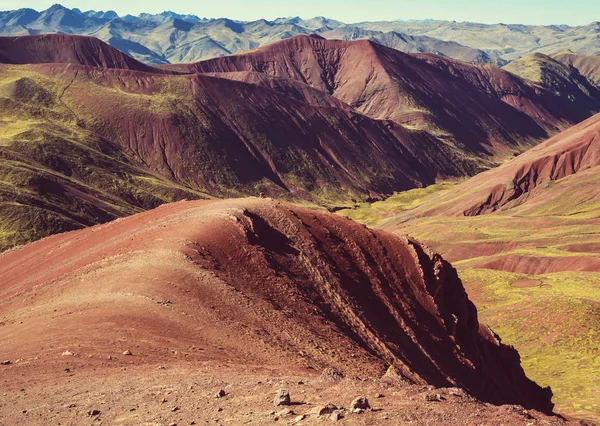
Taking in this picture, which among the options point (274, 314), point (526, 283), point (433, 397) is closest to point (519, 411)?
point (433, 397)

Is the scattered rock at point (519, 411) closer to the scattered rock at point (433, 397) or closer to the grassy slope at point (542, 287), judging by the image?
the scattered rock at point (433, 397)

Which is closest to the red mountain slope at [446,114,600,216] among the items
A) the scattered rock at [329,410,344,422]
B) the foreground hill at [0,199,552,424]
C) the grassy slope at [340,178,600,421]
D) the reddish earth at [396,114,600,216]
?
the reddish earth at [396,114,600,216]

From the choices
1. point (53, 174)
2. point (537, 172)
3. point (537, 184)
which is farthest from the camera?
point (537, 172)

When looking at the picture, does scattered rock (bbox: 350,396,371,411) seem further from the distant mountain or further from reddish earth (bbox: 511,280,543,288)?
the distant mountain

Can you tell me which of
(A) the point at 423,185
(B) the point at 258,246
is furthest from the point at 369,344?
(A) the point at 423,185

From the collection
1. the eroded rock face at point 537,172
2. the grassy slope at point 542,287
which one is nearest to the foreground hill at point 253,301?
the grassy slope at point 542,287

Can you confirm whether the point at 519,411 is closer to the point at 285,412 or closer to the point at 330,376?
the point at 330,376

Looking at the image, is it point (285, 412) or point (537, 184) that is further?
point (537, 184)
